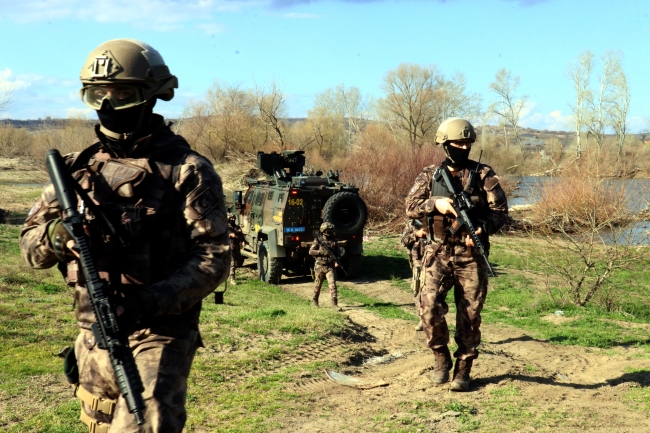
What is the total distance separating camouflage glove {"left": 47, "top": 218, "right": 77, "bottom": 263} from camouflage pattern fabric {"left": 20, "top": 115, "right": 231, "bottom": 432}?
7 cm

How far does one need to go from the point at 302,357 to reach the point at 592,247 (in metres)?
6.28

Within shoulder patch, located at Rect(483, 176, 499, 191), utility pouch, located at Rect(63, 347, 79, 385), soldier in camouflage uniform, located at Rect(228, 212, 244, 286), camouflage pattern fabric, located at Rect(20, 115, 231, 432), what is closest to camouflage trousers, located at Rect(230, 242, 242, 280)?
soldier in camouflage uniform, located at Rect(228, 212, 244, 286)

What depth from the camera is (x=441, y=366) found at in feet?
20.3

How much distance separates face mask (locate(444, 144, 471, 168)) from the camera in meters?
6.14

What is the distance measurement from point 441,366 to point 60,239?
418 cm

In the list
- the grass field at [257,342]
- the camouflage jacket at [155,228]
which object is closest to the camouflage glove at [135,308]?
the camouflage jacket at [155,228]

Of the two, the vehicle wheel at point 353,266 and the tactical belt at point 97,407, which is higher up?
the tactical belt at point 97,407

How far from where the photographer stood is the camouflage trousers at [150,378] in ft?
8.53

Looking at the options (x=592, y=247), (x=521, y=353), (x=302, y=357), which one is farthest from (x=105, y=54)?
(x=592, y=247)

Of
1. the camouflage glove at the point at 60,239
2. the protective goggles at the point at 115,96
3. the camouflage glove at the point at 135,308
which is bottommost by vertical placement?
the camouflage glove at the point at 135,308

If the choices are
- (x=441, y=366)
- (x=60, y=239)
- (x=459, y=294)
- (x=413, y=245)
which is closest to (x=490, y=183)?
(x=459, y=294)

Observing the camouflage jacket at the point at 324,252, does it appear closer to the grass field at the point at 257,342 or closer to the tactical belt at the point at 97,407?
the grass field at the point at 257,342

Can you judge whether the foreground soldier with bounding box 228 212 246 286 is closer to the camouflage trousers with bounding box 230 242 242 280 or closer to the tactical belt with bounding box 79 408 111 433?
the camouflage trousers with bounding box 230 242 242 280

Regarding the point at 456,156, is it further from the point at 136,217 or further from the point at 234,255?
the point at 234,255
